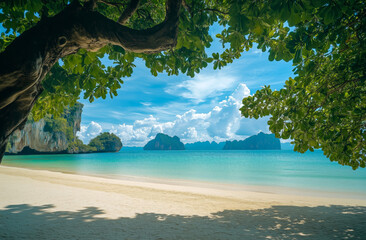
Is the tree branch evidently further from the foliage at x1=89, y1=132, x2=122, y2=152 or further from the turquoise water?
the foliage at x1=89, y1=132, x2=122, y2=152

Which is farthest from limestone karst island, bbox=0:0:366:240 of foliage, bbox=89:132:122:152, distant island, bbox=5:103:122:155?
foliage, bbox=89:132:122:152

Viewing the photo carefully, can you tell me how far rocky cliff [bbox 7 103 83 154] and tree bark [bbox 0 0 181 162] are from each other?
66.2 metres

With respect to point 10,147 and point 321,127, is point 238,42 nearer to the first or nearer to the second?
point 321,127

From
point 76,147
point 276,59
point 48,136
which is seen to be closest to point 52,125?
point 48,136

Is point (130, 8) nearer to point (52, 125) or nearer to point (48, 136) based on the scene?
point (52, 125)

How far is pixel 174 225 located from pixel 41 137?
253ft

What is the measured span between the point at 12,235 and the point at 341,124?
6778 millimetres

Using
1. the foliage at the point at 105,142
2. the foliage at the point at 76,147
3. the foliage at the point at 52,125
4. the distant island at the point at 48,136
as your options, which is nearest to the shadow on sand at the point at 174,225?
the distant island at the point at 48,136

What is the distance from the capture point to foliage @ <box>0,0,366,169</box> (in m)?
2.84

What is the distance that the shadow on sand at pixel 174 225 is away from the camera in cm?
404

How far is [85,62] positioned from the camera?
122 inches

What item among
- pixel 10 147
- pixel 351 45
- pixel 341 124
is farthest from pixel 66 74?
pixel 10 147

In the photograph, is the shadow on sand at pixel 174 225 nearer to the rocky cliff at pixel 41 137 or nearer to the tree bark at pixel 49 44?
the tree bark at pixel 49 44

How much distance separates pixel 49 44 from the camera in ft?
6.91
